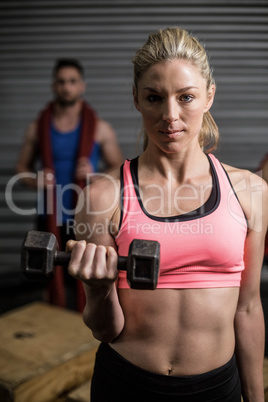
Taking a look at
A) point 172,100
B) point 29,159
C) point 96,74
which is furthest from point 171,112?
point 96,74

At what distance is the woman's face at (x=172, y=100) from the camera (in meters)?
1.00

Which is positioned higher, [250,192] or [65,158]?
[65,158]

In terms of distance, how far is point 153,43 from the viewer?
3.43ft

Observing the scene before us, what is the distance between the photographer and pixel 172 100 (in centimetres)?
100

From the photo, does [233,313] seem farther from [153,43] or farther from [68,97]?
[68,97]

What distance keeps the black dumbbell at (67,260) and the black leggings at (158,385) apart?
35 cm

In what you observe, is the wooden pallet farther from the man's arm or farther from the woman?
the man's arm

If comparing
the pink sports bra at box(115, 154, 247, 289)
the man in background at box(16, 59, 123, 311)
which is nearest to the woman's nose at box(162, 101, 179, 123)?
the pink sports bra at box(115, 154, 247, 289)

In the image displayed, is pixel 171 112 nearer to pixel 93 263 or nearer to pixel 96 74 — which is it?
pixel 93 263

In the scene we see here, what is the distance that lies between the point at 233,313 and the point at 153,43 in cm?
68

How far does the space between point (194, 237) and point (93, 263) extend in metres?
0.26

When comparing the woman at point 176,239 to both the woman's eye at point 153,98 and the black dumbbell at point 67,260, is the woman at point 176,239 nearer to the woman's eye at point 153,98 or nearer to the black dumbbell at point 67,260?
the woman's eye at point 153,98

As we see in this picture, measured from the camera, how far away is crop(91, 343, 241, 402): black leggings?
1.13 metres

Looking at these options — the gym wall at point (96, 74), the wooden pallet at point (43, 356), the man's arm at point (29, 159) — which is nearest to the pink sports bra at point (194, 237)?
the wooden pallet at point (43, 356)
